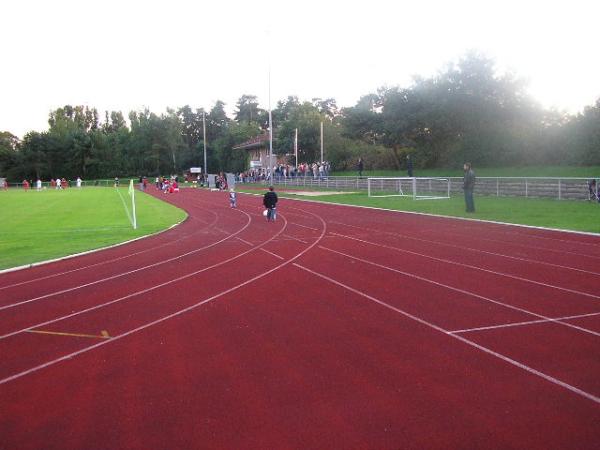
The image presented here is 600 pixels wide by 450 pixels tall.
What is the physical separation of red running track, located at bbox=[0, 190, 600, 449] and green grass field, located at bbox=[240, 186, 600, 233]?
5.87 meters

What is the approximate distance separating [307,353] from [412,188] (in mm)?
31736

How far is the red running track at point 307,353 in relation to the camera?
4.48 m

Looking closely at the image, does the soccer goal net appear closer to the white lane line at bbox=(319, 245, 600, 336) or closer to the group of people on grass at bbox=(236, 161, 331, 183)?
the group of people on grass at bbox=(236, 161, 331, 183)

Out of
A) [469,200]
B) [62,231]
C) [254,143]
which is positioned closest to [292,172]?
[254,143]

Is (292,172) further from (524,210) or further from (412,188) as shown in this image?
(524,210)

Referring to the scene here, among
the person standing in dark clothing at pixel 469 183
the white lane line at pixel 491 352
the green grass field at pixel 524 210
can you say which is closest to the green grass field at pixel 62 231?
the white lane line at pixel 491 352

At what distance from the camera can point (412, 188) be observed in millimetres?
36969

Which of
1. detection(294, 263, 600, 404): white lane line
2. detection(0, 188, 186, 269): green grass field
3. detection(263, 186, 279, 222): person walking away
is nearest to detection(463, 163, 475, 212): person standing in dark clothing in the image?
detection(263, 186, 279, 222): person walking away

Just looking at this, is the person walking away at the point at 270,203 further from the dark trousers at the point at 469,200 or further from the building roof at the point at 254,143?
the building roof at the point at 254,143

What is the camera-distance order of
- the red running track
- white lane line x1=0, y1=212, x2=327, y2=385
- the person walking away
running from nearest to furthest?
the red running track → white lane line x1=0, y1=212, x2=327, y2=385 → the person walking away

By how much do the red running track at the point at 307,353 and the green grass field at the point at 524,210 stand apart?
19.2 feet

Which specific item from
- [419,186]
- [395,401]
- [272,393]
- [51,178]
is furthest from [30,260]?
[51,178]

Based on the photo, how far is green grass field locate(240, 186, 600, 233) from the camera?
1853cm

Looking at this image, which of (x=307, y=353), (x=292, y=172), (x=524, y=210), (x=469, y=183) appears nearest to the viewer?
(x=307, y=353)
